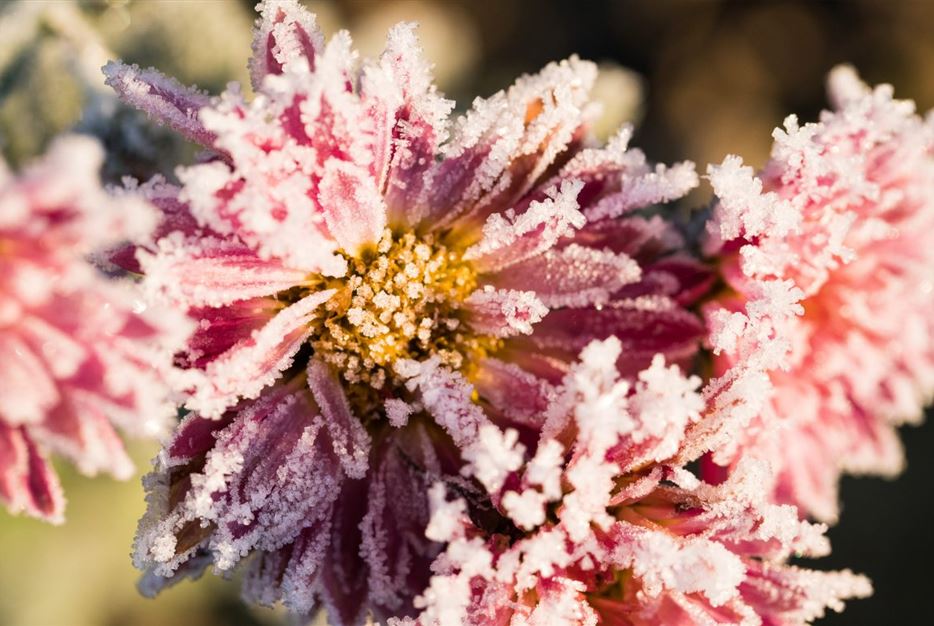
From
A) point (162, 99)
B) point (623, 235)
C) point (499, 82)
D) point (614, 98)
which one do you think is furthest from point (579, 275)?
point (499, 82)

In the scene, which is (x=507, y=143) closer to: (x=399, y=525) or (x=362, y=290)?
(x=362, y=290)

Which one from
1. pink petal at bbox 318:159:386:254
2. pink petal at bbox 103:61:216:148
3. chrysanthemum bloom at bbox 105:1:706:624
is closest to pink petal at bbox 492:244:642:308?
chrysanthemum bloom at bbox 105:1:706:624

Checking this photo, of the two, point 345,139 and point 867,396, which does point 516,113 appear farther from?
point 867,396

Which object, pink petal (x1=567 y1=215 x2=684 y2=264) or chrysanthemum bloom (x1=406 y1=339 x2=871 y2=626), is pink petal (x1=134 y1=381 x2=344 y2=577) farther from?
pink petal (x1=567 y1=215 x2=684 y2=264)

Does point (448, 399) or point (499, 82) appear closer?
point (448, 399)

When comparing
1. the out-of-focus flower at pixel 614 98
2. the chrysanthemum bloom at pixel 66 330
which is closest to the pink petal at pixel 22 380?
the chrysanthemum bloom at pixel 66 330
